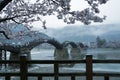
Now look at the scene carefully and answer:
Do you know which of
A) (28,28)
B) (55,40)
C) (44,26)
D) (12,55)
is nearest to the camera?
(44,26)

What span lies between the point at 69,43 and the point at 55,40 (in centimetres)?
1262

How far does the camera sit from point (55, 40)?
189 feet

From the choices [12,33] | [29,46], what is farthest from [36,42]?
[12,33]

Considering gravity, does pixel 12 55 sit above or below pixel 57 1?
below

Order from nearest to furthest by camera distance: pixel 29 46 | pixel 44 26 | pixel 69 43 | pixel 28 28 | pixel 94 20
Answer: pixel 94 20, pixel 44 26, pixel 28 28, pixel 29 46, pixel 69 43

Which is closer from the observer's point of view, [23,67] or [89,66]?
[89,66]

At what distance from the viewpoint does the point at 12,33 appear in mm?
17141

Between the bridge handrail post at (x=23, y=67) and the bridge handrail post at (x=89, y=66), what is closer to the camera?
the bridge handrail post at (x=89, y=66)

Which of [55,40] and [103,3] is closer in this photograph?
[103,3]

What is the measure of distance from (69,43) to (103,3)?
194 ft

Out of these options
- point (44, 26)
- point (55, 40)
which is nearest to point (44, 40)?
point (55, 40)

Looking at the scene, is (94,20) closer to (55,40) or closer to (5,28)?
(5,28)

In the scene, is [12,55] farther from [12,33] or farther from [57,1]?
[57,1]

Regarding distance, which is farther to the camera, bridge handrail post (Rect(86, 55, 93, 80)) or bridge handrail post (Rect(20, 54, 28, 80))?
bridge handrail post (Rect(20, 54, 28, 80))
